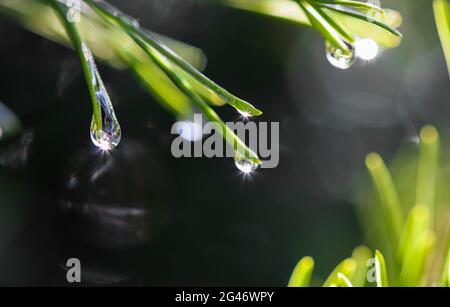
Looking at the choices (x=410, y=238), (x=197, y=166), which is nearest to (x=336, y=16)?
(x=410, y=238)

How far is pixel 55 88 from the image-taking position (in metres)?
0.56

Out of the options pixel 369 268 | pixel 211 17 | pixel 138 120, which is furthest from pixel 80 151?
pixel 369 268

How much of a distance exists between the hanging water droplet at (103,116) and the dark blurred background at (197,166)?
9.3 inches

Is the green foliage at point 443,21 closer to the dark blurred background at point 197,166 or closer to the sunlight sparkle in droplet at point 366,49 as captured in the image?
the sunlight sparkle in droplet at point 366,49

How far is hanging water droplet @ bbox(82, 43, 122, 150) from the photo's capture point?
0.28 m

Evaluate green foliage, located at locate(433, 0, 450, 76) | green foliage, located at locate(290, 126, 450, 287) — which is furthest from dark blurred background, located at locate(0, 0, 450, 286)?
green foliage, located at locate(433, 0, 450, 76)

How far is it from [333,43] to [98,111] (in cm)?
11

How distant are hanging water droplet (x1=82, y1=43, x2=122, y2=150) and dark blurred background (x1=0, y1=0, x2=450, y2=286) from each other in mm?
A: 237

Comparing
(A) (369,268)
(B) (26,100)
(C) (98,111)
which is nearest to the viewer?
(C) (98,111)

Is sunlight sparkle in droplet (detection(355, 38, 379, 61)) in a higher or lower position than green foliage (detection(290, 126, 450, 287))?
higher

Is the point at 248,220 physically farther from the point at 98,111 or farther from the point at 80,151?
the point at 98,111

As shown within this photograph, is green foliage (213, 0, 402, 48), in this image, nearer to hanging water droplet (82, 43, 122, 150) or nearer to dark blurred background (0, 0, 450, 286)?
hanging water droplet (82, 43, 122, 150)

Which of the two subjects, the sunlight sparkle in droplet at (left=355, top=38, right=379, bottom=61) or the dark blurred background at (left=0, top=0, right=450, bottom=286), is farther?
the dark blurred background at (left=0, top=0, right=450, bottom=286)
